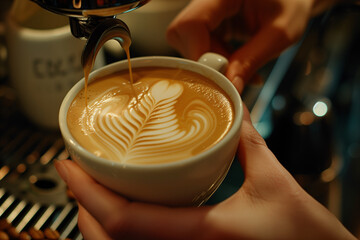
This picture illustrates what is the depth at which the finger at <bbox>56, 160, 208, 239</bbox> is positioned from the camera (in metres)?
0.45

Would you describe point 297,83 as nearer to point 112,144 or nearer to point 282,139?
point 282,139

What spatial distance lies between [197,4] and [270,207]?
0.50 metres

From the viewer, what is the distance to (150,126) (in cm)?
52

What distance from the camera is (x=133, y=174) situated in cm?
42

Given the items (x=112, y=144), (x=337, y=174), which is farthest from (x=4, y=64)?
(x=337, y=174)

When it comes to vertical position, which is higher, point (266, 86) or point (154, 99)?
point (154, 99)

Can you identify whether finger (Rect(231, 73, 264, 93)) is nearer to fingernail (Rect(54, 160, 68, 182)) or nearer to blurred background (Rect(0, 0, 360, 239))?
blurred background (Rect(0, 0, 360, 239))

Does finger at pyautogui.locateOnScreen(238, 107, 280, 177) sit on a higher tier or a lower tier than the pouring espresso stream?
lower

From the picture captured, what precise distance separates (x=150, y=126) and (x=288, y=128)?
2.08 feet

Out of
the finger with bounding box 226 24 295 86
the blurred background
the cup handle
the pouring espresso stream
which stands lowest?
the blurred background

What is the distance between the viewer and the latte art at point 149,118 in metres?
0.48

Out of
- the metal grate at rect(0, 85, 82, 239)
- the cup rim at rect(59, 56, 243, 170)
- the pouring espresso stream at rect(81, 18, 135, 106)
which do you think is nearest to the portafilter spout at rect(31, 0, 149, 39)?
the pouring espresso stream at rect(81, 18, 135, 106)

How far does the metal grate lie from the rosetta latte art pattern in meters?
0.21

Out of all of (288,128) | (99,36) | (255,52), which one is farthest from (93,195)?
(288,128)
